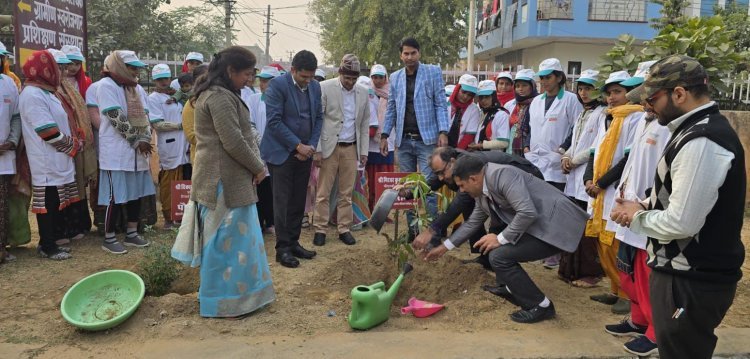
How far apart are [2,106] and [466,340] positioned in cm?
404

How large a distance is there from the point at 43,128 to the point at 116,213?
1.06 m

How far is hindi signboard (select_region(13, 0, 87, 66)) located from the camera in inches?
238

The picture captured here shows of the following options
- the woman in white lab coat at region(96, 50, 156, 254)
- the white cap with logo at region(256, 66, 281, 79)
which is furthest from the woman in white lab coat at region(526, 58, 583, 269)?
the woman in white lab coat at region(96, 50, 156, 254)

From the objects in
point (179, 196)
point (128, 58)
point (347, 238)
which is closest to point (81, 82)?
point (128, 58)

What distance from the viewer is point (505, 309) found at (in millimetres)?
3896

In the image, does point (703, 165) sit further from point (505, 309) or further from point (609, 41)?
point (609, 41)

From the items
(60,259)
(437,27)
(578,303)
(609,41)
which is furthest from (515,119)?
(609,41)

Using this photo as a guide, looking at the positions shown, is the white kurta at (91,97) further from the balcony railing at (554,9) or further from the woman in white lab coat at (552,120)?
the balcony railing at (554,9)

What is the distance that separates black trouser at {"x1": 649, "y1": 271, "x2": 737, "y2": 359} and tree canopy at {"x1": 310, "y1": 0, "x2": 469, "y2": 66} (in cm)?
1681

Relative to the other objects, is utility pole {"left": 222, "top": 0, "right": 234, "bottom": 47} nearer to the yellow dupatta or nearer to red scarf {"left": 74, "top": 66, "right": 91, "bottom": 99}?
red scarf {"left": 74, "top": 66, "right": 91, "bottom": 99}

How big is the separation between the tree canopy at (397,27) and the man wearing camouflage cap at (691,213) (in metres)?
16.6

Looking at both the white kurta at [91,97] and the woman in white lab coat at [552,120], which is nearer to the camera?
the woman in white lab coat at [552,120]

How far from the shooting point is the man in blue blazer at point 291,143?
189 inches

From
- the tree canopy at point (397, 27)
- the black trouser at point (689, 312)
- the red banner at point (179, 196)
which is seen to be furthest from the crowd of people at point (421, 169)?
the tree canopy at point (397, 27)
